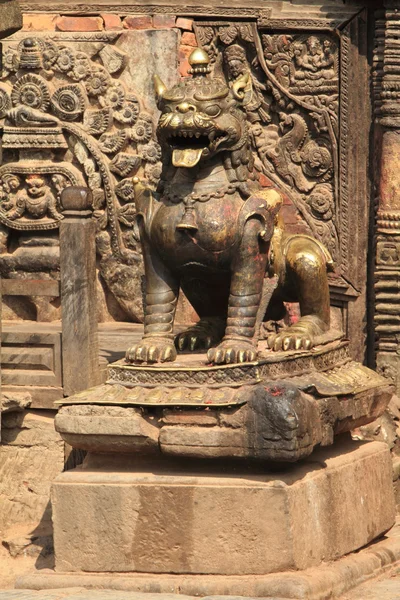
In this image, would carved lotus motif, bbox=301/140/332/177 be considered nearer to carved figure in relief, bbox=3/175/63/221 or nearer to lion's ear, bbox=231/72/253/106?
carved figure in relief, bbox=3/175/63/221

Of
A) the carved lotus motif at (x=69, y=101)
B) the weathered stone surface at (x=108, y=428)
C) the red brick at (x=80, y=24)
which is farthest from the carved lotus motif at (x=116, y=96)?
the weathered stone surface at (x=108, y=428)

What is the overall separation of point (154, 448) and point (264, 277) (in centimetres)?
101

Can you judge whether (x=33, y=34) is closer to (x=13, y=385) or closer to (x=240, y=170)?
(x=13, y=385)

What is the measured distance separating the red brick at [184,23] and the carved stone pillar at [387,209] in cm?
113

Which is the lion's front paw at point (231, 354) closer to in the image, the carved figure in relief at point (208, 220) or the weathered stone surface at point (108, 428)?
the carved figure in relief at point (208, 220)

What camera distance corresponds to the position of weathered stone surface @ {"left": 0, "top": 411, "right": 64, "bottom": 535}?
29.0 ft

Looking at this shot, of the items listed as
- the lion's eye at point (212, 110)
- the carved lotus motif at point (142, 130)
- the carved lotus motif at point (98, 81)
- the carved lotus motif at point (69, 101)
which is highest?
the carved lotus motif at point (98, 81)

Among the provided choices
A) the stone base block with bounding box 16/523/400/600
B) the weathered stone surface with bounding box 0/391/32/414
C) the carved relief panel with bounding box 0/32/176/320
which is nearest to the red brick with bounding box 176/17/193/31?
the carved relief panel with bounding box 0/32/176/320

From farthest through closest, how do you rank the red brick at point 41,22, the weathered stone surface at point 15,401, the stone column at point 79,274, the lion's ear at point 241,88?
the red brick at point 41,22 → the weathered stone surface at point 15,401 → the stone column at point 79,274 → the lion's ear at point 241,88

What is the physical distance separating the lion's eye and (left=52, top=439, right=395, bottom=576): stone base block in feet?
5.15

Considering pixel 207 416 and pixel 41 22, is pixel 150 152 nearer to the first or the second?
pixel 41 22

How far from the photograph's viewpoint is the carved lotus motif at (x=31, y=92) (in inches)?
381

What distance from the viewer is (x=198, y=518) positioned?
6.92m

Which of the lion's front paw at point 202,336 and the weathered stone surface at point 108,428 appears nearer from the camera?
the weathered stone surface at point 108,428
